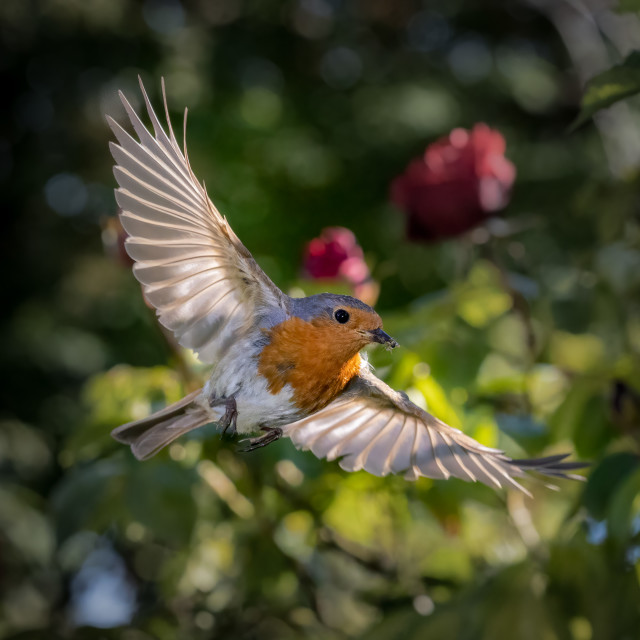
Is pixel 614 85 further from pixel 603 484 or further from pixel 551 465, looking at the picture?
pixel 603 484

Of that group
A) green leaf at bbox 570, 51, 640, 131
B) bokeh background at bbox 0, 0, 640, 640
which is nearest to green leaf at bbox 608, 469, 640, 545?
bokeh background at bbox 0, 0, 640, 640

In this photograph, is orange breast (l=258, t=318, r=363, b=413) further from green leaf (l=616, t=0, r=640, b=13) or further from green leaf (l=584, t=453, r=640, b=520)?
green leaf (l=616, t=0, r=640, b=13)

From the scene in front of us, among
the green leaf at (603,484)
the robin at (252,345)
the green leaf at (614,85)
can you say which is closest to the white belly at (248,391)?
the robin at (252,345)

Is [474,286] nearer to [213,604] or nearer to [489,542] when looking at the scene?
[489,542]

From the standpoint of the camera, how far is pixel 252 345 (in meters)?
1.47

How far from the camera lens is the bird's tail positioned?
5.14ft

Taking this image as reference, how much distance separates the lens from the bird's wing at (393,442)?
1.49 meters

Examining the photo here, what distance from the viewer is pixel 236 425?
148cm

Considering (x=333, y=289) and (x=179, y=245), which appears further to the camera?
(x=333, y=289)

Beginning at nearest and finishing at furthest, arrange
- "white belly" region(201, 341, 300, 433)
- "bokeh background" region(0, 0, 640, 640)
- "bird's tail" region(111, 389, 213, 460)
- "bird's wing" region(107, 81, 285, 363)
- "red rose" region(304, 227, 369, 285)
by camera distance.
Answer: "bird's wing" region(107, 81, 285, 363)
"white belly" region(201, 341, 300, 433)
"bird's tail" region(111, 389, 213, 460)
"bokeh background" region(0, 0, 640, 640)
"red rose" region(304, 227, 369, 285)

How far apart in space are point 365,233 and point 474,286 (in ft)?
5.72

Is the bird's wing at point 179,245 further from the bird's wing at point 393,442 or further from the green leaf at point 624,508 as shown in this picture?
the green leaf at point 624,508

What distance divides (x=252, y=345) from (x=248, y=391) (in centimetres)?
8

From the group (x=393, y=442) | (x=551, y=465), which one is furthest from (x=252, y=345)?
(x=551, y=465)
